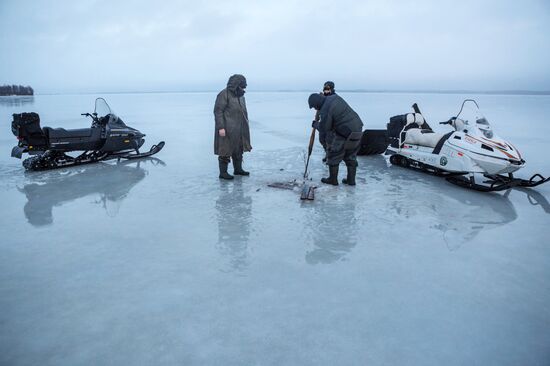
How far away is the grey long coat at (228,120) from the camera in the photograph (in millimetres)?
5801

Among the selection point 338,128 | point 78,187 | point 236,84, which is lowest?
point 78,187

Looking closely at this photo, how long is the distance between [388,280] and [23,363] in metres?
2.68

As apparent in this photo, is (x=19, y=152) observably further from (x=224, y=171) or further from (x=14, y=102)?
(x=14, y=102)

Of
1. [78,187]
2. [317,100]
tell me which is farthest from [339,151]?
[78,187]

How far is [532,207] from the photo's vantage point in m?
4.89

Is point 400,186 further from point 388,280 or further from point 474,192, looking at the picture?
point 388,280

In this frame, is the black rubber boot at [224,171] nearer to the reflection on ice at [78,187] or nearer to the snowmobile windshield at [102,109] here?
the reflection on ice at [78,187]

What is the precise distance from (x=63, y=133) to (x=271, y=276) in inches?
235

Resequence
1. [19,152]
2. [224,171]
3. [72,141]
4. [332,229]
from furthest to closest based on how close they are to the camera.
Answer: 1. [72,141]
2. [19,152]
3. [224,171]
4. [332,229]

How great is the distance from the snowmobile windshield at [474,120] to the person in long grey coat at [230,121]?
12.6 ft

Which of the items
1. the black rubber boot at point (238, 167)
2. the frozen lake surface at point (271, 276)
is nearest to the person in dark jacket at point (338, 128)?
the frozen lake surface at point (271, 276)

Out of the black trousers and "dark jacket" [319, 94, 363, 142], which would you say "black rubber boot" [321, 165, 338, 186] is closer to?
the black trousers

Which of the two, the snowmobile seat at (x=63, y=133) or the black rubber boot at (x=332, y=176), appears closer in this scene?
the black rubber boot at (x=332, y=176)

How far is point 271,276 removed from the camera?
2941 mm
